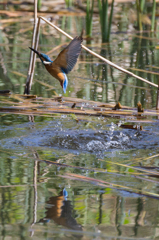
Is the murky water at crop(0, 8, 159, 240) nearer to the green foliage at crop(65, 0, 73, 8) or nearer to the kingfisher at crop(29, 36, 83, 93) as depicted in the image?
the kingfisher at crop(29, 36, 83, 93)

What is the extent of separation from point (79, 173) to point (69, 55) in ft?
2.68

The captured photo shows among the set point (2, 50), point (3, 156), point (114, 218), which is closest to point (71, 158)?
point (3, 156)

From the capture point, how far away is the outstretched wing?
99.0 inches

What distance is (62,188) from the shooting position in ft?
6.61

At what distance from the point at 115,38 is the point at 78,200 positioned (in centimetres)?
527

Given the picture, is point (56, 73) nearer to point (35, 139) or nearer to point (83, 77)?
point (35, 139)

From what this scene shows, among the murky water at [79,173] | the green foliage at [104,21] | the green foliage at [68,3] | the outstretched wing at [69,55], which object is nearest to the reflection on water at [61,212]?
the murky water at [79,173]

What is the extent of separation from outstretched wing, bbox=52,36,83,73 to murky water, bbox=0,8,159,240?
20.0 inches

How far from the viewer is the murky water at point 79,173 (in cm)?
167

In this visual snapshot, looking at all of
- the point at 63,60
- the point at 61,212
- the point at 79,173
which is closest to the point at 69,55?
the point at 63,60

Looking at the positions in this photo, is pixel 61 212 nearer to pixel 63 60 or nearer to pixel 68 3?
pixel 63 60

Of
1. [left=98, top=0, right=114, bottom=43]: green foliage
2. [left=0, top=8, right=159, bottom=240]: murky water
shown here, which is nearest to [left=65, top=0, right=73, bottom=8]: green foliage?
[left=98, top=0, right=114, bottom=43]: green foliage

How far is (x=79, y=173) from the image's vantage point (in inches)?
87.2

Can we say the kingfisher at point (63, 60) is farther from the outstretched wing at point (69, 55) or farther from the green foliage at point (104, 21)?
the green foliage at point (104, 21)
